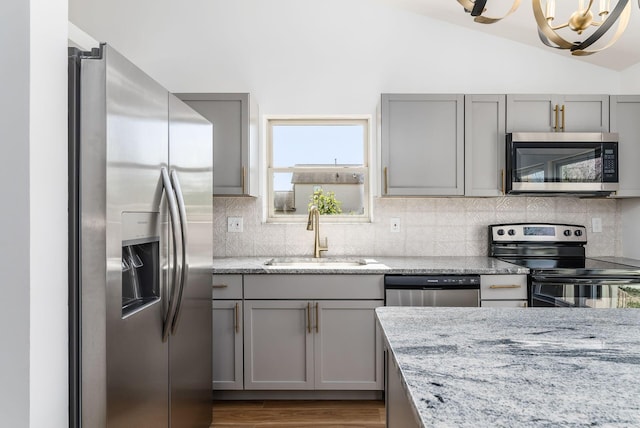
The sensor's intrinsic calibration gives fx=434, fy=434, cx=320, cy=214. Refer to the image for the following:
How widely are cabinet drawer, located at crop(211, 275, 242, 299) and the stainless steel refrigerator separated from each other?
55 centimetres

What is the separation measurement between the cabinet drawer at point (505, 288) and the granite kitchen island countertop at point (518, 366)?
1.19m

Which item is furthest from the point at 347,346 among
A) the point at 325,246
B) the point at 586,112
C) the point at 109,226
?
the point at 586,112

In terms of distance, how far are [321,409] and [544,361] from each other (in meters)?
1.96

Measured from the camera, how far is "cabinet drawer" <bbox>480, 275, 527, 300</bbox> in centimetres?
258

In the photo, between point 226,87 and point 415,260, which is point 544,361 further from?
point 226,87

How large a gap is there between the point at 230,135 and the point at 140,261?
1410mm

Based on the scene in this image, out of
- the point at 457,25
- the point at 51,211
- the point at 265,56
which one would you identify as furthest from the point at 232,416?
the point at 457,25

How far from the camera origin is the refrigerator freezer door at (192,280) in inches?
72.1

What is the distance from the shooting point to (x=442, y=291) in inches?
101

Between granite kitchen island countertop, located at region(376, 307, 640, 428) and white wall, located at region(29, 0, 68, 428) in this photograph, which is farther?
white wall, located at region(29, 0, 68, 428)

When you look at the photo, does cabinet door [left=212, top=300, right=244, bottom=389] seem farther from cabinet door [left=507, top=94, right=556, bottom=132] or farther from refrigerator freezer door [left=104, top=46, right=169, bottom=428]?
cabinet door [left=507, top=94, right=556, bottom=132]

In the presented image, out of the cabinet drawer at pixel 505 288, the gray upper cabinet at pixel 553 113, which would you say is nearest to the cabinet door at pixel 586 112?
the gray upper cabinet at pixel 553 113

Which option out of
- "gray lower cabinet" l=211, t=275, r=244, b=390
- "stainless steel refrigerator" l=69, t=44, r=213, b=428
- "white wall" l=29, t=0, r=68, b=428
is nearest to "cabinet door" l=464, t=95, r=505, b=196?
"gray lower cabinet" l=211, t=275, r=244, b=390

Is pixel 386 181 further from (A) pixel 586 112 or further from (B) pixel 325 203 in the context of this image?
(A) pixel 586 112
